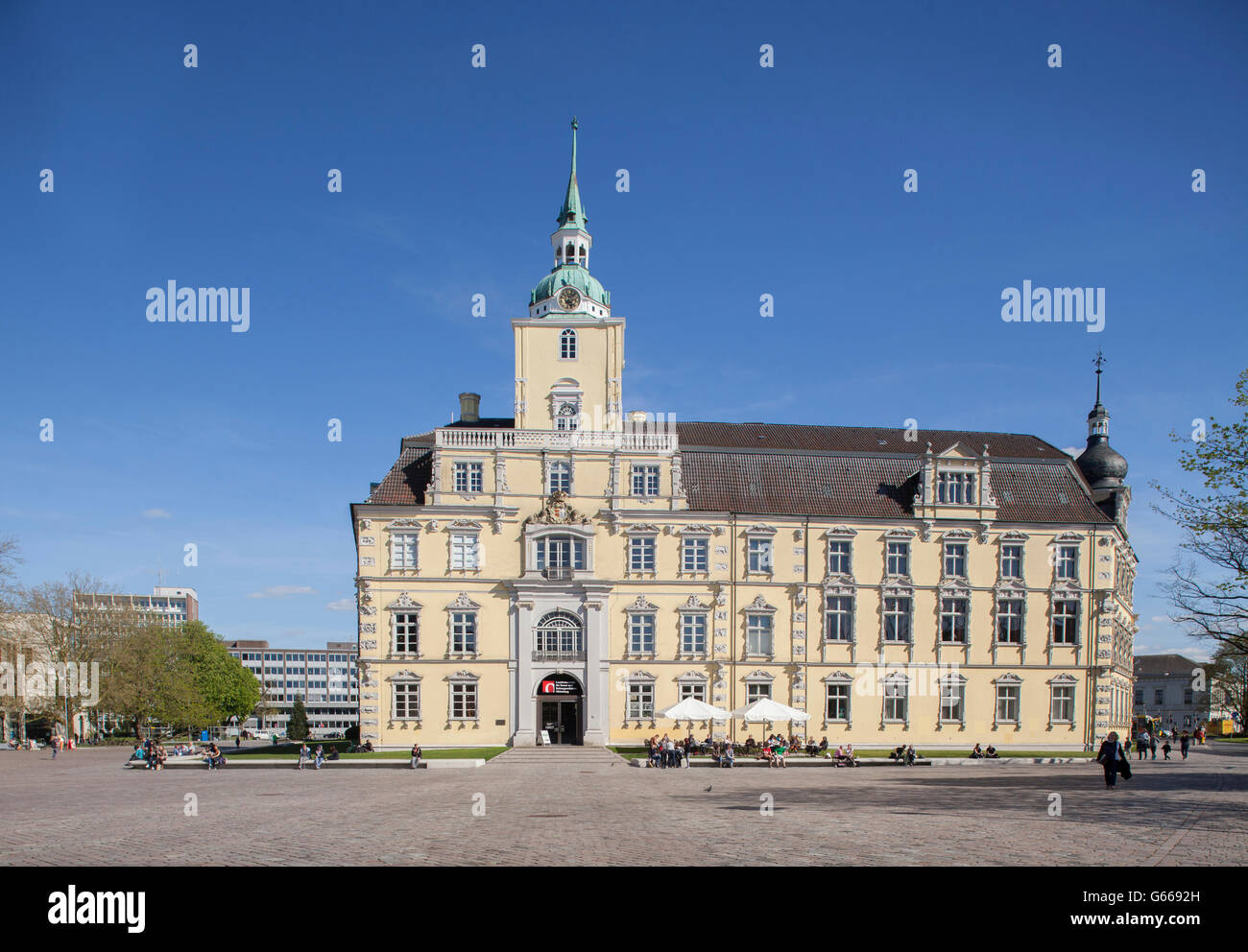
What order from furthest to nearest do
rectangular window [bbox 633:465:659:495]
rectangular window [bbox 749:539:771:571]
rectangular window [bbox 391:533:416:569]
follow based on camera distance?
rectangular window [bbox 633:465:659:495] → rectangular window [bbox 749:539:771:571] → rectangular window [bbox 391:533:416:569]

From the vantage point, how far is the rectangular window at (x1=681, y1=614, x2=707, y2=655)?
53375 millimetres

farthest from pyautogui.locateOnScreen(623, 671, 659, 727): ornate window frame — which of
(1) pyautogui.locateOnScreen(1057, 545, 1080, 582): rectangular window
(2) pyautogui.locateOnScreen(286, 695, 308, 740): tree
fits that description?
(2) pyautogui.locateOnScreen(286, 695, 308, 740): tree

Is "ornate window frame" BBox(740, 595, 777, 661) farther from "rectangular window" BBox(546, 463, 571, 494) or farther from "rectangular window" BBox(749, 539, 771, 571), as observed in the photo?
"rectangular window" BBox(546, 463, 571, 494)

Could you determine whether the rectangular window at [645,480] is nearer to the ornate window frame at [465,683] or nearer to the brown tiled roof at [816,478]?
the brown tiled roof at [816,478]

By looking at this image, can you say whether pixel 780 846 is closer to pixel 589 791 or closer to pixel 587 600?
pixel 589 791

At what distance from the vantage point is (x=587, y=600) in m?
52.8

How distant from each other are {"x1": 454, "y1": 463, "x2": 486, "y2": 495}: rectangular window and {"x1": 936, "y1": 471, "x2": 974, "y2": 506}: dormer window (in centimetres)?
2615

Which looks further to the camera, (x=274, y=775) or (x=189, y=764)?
(x=189, y=764)

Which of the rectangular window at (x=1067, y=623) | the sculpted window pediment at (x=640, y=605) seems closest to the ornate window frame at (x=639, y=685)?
the sculpted window pediment at (x=640, y=605)

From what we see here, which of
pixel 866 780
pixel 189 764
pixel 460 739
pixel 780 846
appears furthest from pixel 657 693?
pixel 780 846

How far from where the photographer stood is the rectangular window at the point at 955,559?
181 feet

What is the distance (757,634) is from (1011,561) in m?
15.5
